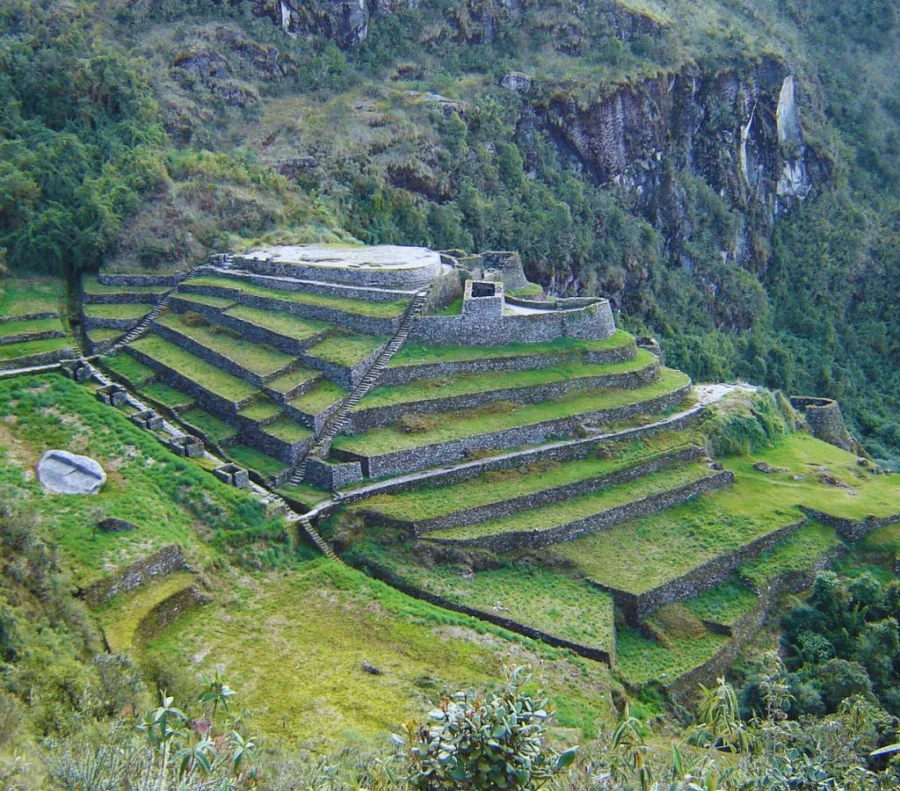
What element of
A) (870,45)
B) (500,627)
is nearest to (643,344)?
(500,627)

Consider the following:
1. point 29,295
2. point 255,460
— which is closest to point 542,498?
point 255,460

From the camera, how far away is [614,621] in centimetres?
2331

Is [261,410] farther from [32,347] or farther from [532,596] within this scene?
[532,596]

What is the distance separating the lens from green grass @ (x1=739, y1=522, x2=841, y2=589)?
26.4 metres

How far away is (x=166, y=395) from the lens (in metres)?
28.2

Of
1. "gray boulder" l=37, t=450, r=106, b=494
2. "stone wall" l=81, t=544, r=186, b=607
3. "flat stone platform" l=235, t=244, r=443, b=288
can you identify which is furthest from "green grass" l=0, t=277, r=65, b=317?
"stone wall" l=81, t=544, r=186, b=607

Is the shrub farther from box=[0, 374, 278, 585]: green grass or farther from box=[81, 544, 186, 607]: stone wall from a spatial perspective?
box=[0, 374, 278, 585]: green grass

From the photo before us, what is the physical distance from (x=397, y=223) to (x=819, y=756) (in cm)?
3880

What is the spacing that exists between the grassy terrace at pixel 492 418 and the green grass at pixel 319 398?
1.14 meters

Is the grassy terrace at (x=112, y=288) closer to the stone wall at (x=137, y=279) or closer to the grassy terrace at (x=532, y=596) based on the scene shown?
the stone wall at (x=137, y=279)

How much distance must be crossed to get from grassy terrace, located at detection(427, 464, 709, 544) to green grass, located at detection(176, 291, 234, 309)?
1294 cm

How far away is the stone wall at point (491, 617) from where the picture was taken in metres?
A: 21.2

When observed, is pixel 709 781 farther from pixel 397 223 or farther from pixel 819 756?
pixel 397 223

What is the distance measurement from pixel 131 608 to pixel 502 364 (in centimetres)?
1537
